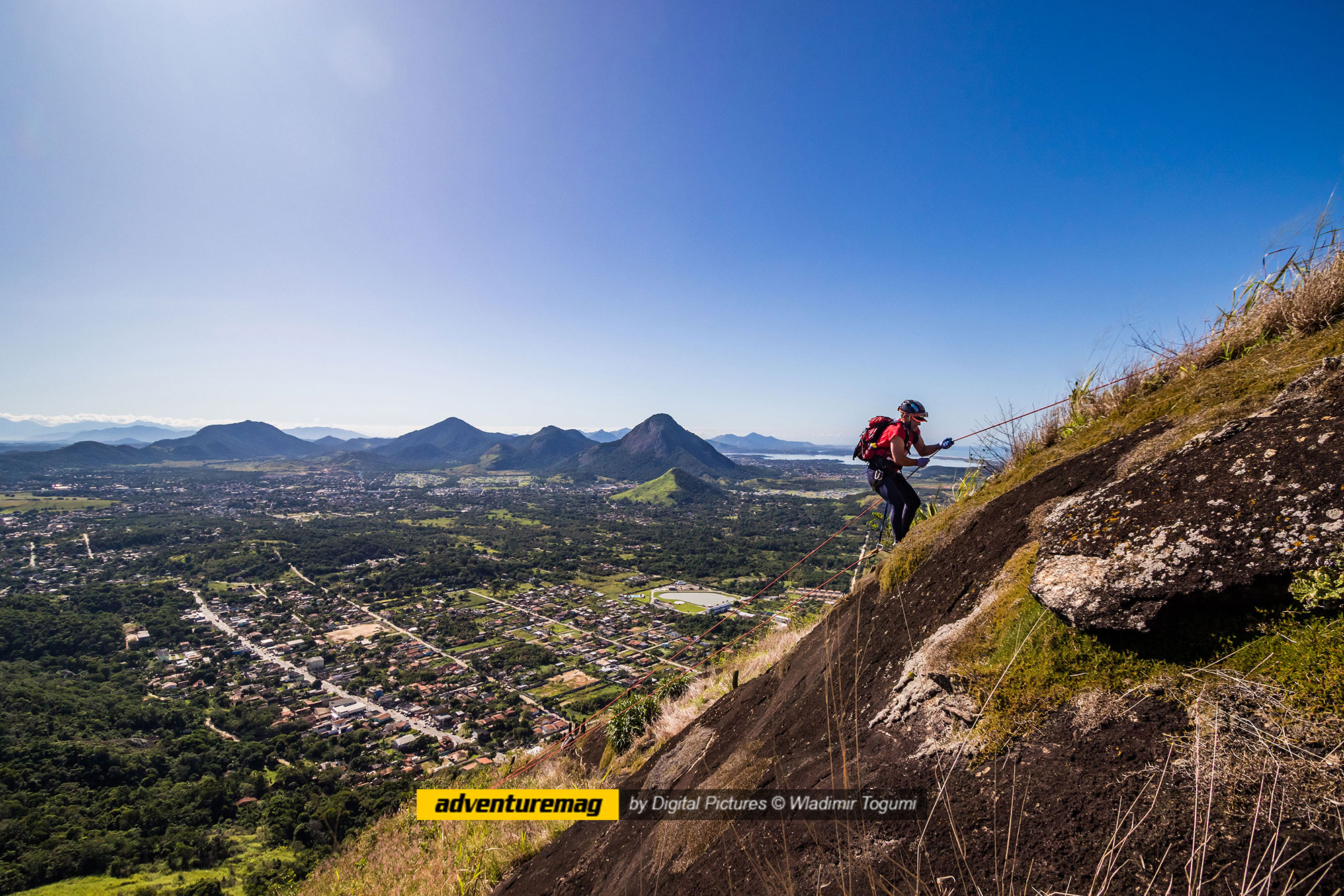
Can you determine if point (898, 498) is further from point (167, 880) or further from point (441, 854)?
point (167, 880)

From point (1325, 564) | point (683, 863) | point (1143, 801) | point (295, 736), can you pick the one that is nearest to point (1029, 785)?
point (1143, 801)

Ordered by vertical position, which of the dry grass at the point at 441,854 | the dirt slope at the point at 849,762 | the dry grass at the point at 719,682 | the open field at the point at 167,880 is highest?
the dirt slope at the point at 849,762

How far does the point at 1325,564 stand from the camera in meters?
1.93

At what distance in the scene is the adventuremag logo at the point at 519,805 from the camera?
5859 mm

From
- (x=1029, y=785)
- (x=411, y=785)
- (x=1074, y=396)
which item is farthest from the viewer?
(x=411, y=785)

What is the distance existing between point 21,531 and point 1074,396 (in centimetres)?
16498

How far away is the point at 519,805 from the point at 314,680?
4523 cm

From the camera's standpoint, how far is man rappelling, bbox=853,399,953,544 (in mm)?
6176

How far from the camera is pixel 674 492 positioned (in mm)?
163375

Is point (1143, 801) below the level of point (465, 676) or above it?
above

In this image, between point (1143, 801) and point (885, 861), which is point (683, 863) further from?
point (1143, 801)

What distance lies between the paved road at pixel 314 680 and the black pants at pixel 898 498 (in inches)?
1259

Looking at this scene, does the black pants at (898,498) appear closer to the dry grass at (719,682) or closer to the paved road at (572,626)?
the dry grass at (719,682)

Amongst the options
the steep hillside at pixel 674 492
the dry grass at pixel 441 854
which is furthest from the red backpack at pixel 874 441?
the steep hillside at pixel 674 492
